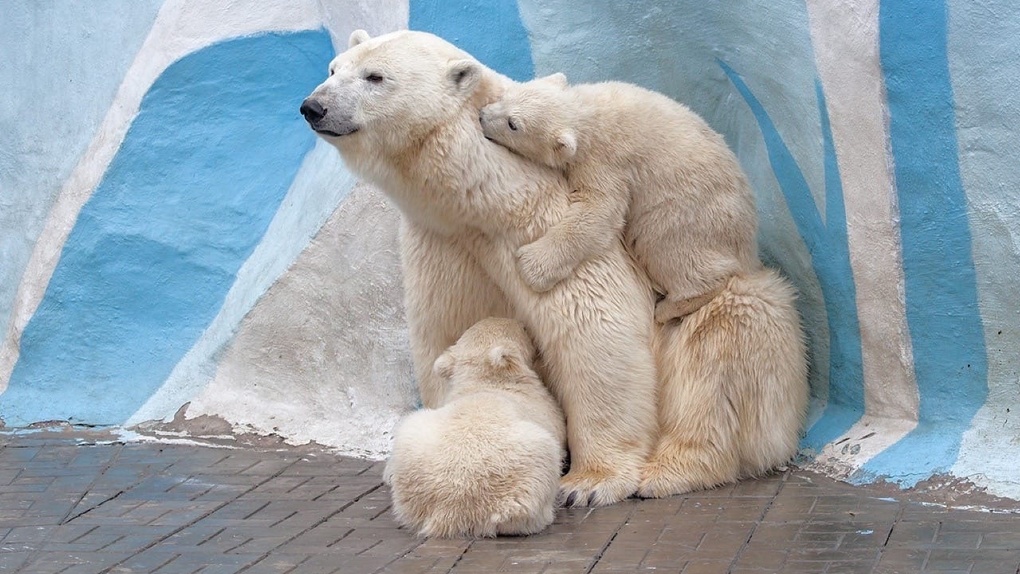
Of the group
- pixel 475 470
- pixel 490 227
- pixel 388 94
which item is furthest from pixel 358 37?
pixel 475 470

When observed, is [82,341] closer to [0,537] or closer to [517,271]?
[0,537]

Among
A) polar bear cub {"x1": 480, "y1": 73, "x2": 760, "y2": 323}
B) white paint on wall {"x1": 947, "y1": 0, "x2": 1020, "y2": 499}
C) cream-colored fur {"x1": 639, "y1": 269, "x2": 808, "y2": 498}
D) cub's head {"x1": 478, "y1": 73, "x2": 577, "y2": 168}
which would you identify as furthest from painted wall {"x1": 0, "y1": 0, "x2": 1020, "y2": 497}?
cub's head {"x1": 478, "y1": 73, "x2": 577, "y2": 168}

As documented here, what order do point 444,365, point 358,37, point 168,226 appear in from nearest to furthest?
point 444,365 < point 358,37 < point 168,226

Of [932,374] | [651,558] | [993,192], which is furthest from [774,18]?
[651,558]

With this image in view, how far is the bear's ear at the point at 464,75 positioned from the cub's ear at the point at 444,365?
104 cm

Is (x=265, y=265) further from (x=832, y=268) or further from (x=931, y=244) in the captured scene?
(x=931, y=244)

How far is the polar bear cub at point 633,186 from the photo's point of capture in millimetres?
5102

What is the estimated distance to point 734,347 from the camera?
5.17 m

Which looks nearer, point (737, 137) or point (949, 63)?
point (949, 63)

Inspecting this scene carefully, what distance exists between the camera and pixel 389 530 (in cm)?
479

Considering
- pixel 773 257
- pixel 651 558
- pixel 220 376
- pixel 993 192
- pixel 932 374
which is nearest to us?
pixel 651 558

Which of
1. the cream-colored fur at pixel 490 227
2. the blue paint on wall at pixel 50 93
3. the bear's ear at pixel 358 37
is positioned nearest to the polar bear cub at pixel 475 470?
the cream-colored fur at pixel 490 227

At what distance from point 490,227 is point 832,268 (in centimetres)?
143

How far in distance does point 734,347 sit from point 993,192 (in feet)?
3.69
